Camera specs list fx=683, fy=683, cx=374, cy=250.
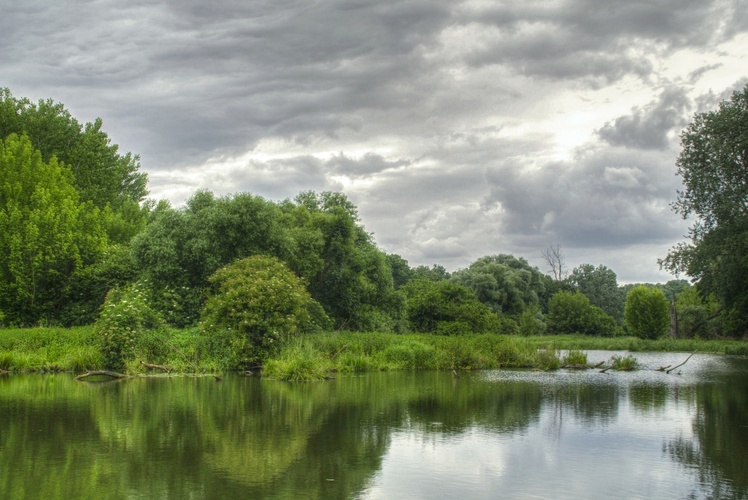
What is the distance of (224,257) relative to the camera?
34125 millimetres

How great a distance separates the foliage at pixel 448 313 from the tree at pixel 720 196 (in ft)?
47.2

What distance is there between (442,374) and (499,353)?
5.75 m

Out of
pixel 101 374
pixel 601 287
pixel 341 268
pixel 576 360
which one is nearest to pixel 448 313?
pixel 341 268

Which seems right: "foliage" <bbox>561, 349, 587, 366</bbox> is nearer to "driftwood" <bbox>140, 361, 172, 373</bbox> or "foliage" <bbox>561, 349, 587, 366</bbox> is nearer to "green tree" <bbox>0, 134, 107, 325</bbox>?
"driftwood" <bbox>140, 361, 172, 373</bbox>

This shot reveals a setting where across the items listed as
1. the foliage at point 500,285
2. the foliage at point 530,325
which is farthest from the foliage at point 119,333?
the foliage at point 500,285


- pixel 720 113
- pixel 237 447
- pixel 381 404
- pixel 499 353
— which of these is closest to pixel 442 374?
pixel 499 353

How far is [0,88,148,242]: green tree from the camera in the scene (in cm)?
4856

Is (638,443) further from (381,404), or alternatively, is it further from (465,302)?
(465,302)

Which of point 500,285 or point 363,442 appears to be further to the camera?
point 500,285

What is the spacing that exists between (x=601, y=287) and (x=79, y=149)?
78938mm

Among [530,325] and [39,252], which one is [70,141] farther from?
[530,325]

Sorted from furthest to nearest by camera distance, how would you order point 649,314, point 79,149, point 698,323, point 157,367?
point 649,314
point 698,323
point 79,149
point 157,367

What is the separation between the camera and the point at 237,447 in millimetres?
12727

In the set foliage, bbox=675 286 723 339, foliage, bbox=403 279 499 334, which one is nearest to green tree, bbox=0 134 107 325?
foliage, bbox=403 279 499 334
